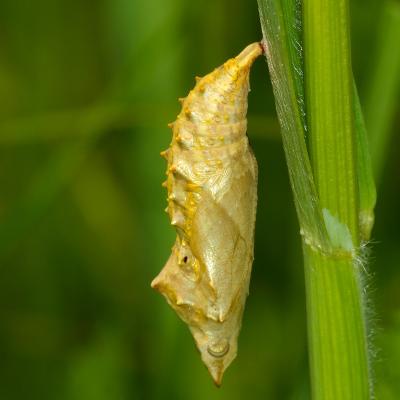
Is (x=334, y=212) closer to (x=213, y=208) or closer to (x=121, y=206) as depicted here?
(x=213, y=208)

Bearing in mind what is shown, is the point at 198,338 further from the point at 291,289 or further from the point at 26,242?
the point at 26,242

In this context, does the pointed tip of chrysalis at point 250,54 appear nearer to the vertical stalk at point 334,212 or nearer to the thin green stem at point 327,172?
the thin green stem at point 327,172

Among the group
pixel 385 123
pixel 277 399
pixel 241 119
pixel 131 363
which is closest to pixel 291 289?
pixel 277 399

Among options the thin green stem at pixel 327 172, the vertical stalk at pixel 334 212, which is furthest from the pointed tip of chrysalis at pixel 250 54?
the vertical stalk at pixel 334 212

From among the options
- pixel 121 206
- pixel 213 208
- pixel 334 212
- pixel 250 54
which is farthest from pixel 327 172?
pixel 121 206

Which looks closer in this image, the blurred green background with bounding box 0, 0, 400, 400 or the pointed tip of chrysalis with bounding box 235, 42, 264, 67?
the pointed tip of chrysalis with bounding box 235, 42, 264, 67

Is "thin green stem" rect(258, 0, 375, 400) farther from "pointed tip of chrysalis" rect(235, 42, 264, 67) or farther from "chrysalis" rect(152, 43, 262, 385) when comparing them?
"chrysalis" rect(152, 43, 262, 385)

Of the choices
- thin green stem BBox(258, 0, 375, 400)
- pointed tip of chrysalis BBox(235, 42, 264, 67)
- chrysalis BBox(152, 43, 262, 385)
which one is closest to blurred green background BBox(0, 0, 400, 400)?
chrysalis BBox(152, 43, 262, 385)
